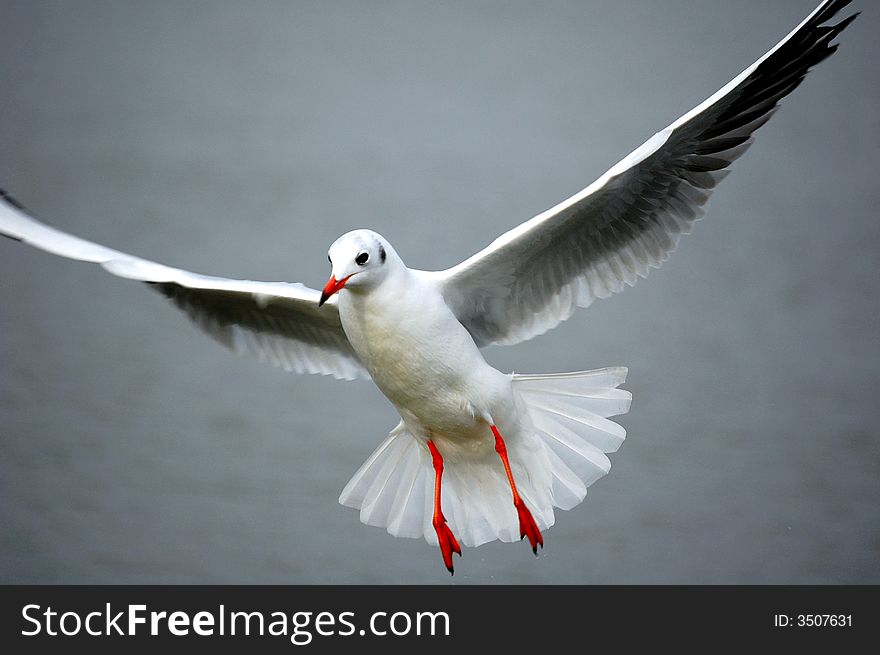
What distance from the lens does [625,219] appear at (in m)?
3.82

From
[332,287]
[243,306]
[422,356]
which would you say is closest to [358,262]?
[332,287]

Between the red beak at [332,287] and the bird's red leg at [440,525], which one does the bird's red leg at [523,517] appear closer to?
the bird's red leg at [440,525]

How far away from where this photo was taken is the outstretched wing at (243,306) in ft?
12.5

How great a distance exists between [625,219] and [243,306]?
1.33 meters

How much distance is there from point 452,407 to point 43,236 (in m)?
1.44

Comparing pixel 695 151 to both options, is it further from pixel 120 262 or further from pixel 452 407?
pixel 120 262

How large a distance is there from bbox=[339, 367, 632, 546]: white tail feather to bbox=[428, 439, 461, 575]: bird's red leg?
0.07m

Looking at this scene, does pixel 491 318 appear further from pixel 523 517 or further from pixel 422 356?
pixel 523 517

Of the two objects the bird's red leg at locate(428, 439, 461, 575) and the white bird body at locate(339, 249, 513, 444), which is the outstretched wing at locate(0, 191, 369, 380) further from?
the bird's red leg at locate(428, 439, 461, 575)

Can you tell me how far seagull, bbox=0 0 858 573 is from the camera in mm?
3549

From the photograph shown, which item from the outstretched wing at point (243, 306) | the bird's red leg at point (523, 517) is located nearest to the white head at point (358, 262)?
the outstretched wing at point (243, 306)

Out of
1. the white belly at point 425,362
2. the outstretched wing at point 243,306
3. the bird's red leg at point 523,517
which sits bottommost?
the bird's red leg at point 523,517

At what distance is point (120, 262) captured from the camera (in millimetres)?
3746

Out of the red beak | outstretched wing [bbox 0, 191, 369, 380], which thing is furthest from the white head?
outstretched wing [bbox 0, 191, 369, 380]
